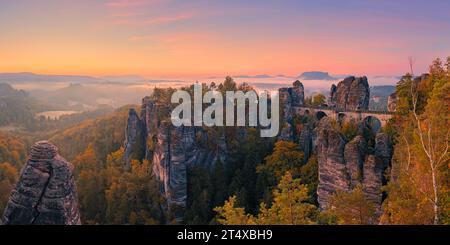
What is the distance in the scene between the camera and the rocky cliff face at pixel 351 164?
25188 mm

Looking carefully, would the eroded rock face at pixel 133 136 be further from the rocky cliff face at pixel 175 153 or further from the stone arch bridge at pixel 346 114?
the stone arch bridge at pixel 346 114

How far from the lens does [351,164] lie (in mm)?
26656

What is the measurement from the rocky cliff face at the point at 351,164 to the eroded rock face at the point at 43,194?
52.2 feet

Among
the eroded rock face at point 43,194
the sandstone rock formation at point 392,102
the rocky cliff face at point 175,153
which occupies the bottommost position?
the rocky cliff face at point 175,153

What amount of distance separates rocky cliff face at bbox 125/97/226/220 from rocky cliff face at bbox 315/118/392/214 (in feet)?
42.8

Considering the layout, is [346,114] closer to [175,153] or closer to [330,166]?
[330,166]

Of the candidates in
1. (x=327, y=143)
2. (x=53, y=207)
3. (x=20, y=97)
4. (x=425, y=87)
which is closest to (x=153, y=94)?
(x=327, y=143)

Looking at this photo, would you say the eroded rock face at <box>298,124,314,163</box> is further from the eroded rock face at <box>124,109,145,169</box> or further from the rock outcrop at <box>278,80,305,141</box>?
the eroded rock face at <box>124,109,145,169</box>

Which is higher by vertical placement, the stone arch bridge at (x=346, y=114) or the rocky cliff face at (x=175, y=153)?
the stone arch bridge at (x=346, y=114)

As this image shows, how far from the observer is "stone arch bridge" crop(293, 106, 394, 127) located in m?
39.6

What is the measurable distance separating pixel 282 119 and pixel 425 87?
61.7ft

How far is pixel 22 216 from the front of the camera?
14531 mm

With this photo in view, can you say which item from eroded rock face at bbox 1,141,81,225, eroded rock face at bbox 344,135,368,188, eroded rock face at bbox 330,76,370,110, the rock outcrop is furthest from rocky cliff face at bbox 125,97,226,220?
eroded rock face at bbox 1,141,81,225

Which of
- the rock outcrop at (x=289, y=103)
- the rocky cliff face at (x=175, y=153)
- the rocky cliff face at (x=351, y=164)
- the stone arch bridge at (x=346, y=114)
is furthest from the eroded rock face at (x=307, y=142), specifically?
the rocky cliff face at (x=351, y=164)
